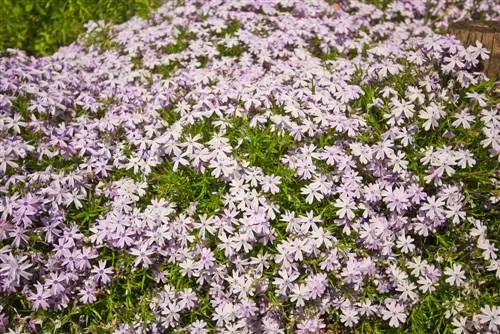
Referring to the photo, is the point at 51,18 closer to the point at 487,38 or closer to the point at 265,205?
the point at 265,205

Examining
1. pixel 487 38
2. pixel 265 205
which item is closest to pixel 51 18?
pixel 265 205

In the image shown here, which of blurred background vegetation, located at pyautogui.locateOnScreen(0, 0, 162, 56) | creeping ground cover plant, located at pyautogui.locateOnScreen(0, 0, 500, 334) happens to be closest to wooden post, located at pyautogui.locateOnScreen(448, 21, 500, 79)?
creeping ground cover plant, located at pyautogui.locateOnScreen(0, 0, 500, 334)

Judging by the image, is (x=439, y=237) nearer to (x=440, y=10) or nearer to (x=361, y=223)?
(x=361, y=223)

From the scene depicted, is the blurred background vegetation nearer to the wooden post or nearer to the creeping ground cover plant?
the creeping ground cover plant

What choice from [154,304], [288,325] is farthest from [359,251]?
[154,304]

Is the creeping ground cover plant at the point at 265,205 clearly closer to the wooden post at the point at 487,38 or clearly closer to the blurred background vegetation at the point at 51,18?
the wooden post at the point at 487,38

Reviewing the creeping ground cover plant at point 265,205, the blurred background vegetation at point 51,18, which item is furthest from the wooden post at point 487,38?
the blurred background vegetation at point 51,18
